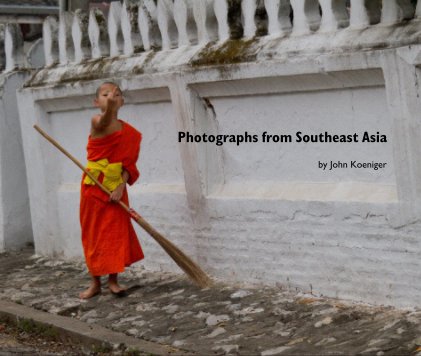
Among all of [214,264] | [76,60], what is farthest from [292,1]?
[76,60]

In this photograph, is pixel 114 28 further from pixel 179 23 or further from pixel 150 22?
pixel 179 23

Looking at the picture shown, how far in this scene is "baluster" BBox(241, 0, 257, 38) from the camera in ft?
25.5

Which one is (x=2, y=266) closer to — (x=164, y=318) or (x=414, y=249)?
(x=164, y=318)

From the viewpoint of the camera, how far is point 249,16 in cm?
784

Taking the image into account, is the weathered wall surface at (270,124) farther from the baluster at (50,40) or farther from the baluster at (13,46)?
the baluster at (13,46)

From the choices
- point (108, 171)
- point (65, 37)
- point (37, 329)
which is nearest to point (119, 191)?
point (108, 171)

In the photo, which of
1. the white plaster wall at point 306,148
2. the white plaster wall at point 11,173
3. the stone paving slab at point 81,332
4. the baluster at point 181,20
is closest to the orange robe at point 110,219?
the stone paving slab at point 81,332

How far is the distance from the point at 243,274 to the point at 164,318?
84 cm

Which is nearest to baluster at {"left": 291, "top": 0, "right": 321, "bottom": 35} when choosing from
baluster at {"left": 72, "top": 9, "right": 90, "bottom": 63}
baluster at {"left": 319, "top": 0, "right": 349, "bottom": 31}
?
baluster at {"left": 319, "top": 0, "right": 349, "bottom": 31}

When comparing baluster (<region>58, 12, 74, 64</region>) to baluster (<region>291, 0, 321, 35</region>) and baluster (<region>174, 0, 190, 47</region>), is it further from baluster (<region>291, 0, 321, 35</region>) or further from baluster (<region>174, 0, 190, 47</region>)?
baluster (<region>291, 0, 321, 35</region>)

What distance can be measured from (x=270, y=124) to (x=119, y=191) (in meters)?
1.35

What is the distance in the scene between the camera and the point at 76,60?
32.8ft

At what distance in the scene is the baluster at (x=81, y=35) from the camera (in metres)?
9.88

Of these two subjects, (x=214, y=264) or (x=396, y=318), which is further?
(x=214, y=264)
